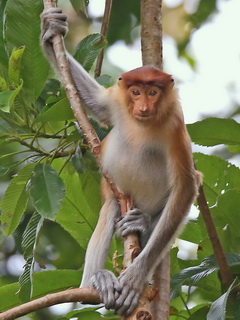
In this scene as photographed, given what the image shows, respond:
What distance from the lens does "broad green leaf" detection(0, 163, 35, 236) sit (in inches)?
143

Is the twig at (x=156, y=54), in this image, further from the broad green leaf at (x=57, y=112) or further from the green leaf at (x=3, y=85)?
the green leaf at (x=3, y=85)

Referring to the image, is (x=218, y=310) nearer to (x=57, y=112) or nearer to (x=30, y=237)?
(x=30, y=237)

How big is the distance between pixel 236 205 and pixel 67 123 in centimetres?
94

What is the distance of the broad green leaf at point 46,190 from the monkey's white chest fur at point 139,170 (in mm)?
412

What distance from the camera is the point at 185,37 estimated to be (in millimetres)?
6879

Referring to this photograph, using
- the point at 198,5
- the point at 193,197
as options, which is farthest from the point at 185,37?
the point at 193,197

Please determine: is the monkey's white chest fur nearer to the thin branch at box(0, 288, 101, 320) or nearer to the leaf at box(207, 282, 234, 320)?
the leaf at box(207, 282, 234, 320)

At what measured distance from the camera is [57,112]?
3.42 m

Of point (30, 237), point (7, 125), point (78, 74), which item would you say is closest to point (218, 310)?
point (30, 237)

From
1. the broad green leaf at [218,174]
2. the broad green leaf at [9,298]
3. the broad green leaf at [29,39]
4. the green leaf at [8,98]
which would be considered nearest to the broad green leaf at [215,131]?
the broad green leaf at [218,174]

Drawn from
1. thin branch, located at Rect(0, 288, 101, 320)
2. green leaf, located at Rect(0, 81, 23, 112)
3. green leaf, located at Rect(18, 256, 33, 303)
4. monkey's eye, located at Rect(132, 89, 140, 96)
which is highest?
monkey's eye, located at Rect(132, 89, 140, 96)

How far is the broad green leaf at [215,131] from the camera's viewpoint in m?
3.75

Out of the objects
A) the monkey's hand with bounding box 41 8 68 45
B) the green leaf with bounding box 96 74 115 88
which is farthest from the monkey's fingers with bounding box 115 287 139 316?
the monkey's hand with bounding box 41 8 68 45

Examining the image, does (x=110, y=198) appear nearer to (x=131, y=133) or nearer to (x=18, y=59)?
(x=131, y=133)
